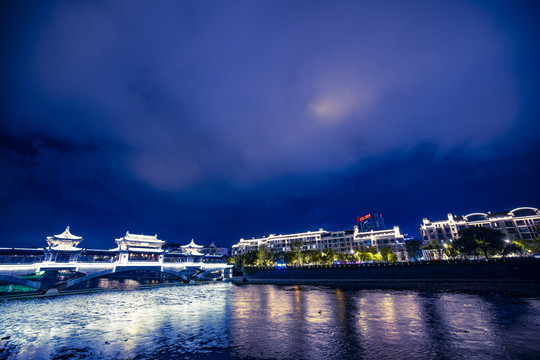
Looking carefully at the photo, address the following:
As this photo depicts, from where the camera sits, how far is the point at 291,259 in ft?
353

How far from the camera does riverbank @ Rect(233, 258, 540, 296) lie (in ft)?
162

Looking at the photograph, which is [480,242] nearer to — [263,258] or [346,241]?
[346,241]

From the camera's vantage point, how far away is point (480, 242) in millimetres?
71812

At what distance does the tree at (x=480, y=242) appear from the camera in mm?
71438

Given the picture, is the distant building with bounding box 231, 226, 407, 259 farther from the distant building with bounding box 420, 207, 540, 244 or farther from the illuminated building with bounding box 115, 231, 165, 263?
the illuminated building with bounding box 115, 231, 165, 263

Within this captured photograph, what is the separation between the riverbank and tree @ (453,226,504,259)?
716 inches

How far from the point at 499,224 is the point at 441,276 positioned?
266 feet

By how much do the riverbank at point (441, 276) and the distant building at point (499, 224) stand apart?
42823mm

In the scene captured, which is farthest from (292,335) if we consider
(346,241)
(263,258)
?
(346,241)

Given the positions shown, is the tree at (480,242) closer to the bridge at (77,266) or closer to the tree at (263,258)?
the tree at (263,258)

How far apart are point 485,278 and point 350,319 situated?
58466 mm

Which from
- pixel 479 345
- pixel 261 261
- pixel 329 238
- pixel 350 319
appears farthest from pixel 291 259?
pixel 479 345

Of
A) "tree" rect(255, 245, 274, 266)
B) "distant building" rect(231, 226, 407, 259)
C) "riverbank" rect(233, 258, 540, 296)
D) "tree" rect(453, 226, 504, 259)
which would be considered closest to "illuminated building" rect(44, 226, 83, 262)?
"tree" rect(255, 245, 274, 266)

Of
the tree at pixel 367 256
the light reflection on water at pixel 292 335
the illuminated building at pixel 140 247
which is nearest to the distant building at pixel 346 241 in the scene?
the tree at pixel 367 256
